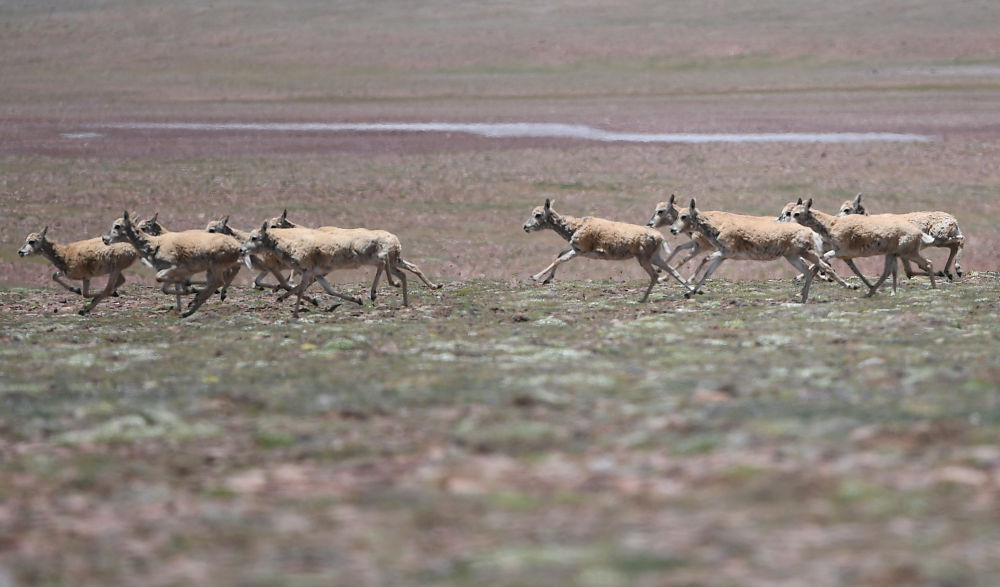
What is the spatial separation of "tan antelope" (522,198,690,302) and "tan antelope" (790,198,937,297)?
2.99 m

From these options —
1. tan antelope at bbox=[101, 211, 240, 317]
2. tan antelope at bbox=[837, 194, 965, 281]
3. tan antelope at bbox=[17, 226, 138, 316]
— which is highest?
tan antelope at bbox=[837, 194, 965, 281]

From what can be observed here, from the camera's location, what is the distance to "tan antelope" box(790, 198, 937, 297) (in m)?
25.1

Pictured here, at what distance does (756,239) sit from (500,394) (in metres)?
12.4

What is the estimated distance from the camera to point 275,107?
8525 centimetres

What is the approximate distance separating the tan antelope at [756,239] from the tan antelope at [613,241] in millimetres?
698

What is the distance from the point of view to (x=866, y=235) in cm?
2516

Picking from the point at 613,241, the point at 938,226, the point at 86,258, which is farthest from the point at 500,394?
the point at 938,226

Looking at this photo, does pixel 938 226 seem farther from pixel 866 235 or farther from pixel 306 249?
pixel 306 249

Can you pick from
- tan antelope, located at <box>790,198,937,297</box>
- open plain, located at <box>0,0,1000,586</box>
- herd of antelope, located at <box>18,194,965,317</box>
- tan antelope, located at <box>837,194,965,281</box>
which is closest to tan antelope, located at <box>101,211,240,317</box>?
herd of antelope, located at <box>18,194,965,317</box>

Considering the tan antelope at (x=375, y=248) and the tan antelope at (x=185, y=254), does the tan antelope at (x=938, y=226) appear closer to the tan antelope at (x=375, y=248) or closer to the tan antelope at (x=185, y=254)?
the tan antelope at (x=375, y=248)

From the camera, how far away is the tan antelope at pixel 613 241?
2666 cm

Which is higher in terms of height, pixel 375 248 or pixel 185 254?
pixel 375 248

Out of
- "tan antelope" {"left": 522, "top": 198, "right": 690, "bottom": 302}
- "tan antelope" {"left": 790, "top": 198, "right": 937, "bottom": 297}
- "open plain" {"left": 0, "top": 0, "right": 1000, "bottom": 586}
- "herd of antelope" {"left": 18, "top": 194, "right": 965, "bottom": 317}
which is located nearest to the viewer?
"open plain" {"left": 0, "top": 0, "right": 1000, "bottom": 586}

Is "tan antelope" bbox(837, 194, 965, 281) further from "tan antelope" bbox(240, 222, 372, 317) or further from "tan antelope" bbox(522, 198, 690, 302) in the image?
"tan antelope" bbox(240, 222, 372, 317)
